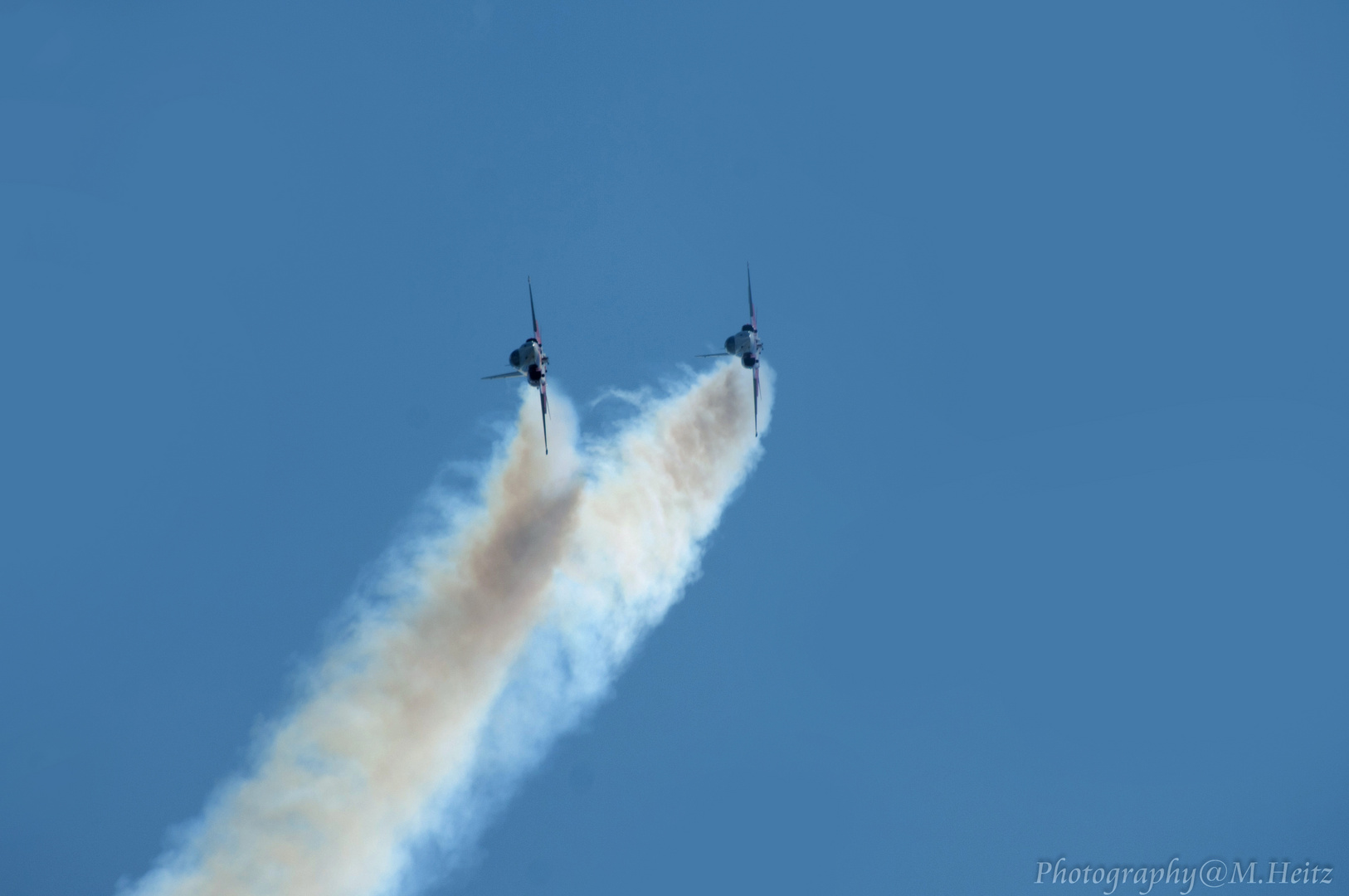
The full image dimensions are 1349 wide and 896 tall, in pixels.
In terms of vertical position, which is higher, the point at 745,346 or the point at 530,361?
the point at 745,346

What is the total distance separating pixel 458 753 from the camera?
241 feet

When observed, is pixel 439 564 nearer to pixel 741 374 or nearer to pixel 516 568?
pixel 516 568

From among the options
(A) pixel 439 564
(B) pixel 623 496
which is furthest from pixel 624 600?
(A) pixel 439 564

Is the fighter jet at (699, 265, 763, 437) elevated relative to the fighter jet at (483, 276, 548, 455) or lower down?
elevated

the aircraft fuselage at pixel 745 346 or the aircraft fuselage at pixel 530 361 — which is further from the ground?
the aircraft fuselage at pixel 745 346

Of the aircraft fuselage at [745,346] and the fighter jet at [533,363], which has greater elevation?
the aircraft fuselage at [745,346]

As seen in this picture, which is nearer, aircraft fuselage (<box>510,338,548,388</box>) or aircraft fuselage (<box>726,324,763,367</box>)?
aircraft fuselage (<box>510,338,548,388</box>)

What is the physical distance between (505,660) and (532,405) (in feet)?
63.5

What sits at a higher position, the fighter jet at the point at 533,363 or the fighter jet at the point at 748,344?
the fighter jet at the point at 748,344

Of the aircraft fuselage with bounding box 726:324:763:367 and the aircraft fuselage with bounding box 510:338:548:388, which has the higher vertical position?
the aircraft fuselage with bounding box 726:324:763:367

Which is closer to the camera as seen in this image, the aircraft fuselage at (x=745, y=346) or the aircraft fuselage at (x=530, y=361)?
the aircraft fuselage at (x=530, y=361)

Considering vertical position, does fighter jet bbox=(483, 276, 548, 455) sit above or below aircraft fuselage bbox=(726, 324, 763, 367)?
below

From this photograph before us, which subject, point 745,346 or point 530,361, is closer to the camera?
point 530,361

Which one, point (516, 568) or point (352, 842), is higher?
point (516, 568)
